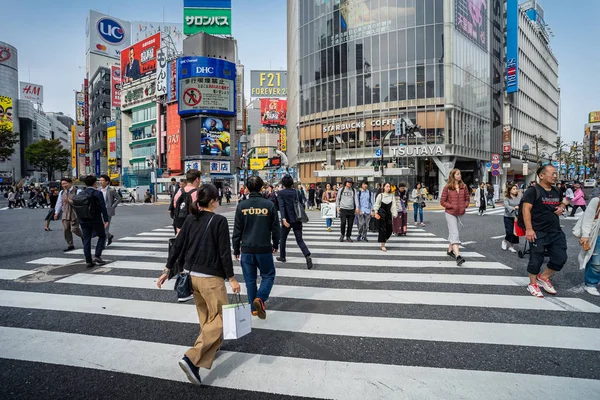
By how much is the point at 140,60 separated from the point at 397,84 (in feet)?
137

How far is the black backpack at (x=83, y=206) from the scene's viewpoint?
6.83 metres

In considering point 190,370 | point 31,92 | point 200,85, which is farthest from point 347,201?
point 31,92

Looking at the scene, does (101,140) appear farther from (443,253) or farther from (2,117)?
(443,253)

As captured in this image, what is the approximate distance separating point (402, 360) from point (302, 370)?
94 centimetres

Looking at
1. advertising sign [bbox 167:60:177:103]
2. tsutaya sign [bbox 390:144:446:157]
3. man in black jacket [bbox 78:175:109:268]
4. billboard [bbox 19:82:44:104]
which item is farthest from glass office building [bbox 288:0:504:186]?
billboard [bbox 19:82:44:104]

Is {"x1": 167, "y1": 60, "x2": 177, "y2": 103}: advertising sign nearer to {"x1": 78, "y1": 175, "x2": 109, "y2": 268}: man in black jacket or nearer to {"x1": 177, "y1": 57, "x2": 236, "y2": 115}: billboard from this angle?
{"x1": 177, "y1": 57, "x2": 236, "y2": 115}: billboard

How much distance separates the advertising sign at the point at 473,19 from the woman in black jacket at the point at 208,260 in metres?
41.9

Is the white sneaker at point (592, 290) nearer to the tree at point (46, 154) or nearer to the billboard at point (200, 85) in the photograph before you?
the billboard at point (200, 85)

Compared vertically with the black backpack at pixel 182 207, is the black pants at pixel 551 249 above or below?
below

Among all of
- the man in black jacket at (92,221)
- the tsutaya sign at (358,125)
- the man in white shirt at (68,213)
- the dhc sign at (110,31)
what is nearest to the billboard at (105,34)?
the dhc sign at (110,31)

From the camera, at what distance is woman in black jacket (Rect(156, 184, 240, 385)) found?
3061 mm

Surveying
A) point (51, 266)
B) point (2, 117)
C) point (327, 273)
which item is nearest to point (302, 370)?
point (327, 273)

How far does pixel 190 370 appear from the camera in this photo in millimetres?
2834

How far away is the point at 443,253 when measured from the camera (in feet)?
27.5
